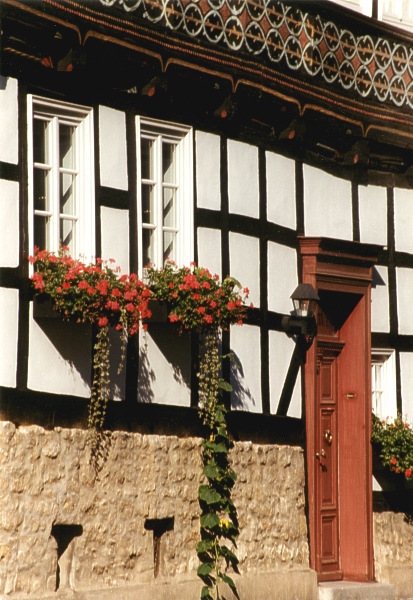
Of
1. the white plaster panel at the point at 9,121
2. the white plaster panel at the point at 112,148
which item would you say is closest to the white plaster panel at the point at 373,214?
the white plaster panel at the point at 112,148

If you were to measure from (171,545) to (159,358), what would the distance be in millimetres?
1398

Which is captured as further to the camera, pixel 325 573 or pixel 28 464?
pixel 325 573

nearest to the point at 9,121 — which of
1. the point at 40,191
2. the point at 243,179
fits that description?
the point at 40,191

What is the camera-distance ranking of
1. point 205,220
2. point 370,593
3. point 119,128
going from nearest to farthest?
point 119,128, point 205,220, point 370,593

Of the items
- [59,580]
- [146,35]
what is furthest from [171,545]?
[146,35]

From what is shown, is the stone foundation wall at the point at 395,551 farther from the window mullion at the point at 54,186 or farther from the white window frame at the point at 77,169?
the window mullion at the point at 54,186

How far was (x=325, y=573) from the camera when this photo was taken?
37.5 ft

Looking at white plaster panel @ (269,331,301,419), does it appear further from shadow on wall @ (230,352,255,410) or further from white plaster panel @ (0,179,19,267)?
white plaster panel @ (0,179,19,267)

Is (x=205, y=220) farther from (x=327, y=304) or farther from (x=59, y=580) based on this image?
(x=59, y=580)

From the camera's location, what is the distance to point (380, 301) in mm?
12344

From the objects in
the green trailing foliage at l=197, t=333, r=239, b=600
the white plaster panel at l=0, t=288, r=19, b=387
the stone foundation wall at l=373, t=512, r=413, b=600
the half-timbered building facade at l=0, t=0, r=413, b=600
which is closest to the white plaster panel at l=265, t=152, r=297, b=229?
the half-timbered building facade at l=0, t=0, r=413, b=600

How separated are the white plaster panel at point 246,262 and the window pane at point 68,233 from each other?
5.15 feet

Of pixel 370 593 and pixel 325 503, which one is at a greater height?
pixel 325 503

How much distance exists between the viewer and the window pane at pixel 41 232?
29.7 feet
